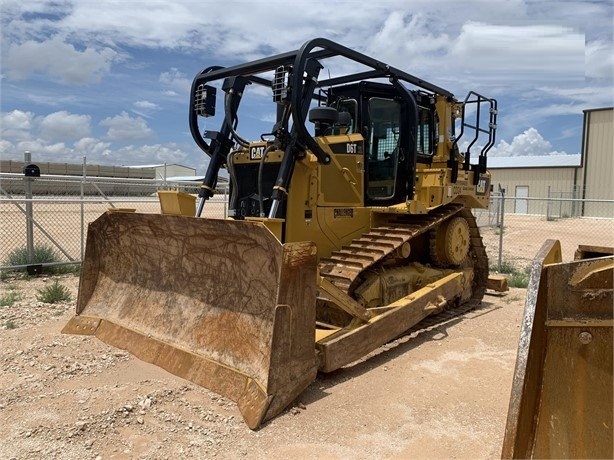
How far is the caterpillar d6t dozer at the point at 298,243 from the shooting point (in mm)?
3893

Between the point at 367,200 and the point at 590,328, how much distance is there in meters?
4.15

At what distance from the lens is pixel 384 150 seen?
6.49 m

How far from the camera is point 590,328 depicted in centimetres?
224

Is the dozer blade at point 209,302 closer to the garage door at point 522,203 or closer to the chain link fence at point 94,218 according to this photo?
the chain link fence at point 94,218

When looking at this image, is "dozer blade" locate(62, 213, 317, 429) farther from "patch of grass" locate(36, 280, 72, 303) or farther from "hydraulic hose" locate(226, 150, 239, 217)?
"patch of grass" locate(36, 280, 72, 303)

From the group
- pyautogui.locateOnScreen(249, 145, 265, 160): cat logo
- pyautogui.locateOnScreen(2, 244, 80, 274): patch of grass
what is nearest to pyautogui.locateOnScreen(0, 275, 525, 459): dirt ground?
pyautogui.locateOnScreen(249, 145, 265, 160): cat logo

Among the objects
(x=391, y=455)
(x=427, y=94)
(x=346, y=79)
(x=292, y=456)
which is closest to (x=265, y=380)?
(x=292, y=456)

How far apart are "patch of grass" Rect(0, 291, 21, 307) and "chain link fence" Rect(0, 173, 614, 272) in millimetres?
1008

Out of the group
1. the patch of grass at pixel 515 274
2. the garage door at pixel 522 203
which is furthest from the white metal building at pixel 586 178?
the patch of grass at pixel 515 274

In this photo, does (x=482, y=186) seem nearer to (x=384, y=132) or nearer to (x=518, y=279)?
(x=384, y=132)

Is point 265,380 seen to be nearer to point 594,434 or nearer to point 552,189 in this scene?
point 594,434

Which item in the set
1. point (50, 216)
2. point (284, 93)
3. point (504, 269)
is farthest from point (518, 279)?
point (50, 216)

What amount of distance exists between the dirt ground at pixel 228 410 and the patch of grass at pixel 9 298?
5.38ft

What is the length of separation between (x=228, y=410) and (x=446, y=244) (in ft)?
13.7
